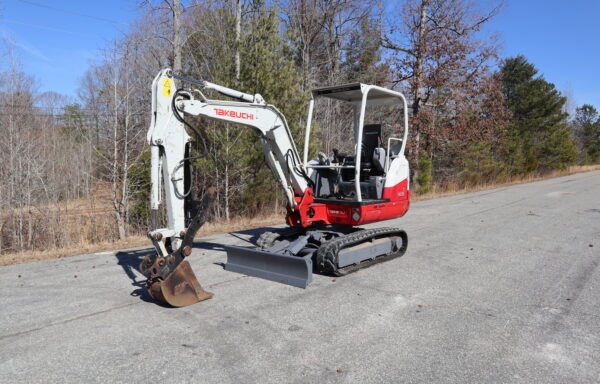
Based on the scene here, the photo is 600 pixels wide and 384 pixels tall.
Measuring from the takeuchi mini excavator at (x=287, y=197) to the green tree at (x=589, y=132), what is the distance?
61620 mm

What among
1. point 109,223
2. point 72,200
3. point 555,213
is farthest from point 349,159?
point 72,200

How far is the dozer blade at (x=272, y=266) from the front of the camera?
17.7 ft

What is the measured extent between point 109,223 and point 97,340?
8122mm

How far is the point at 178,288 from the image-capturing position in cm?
463

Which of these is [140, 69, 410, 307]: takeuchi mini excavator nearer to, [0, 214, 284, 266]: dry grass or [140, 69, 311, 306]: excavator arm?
[140, 69, 311, 306]: excavator arm

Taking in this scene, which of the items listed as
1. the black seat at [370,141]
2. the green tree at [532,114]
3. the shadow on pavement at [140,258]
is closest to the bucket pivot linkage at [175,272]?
the shadow on pavement at [140,258]

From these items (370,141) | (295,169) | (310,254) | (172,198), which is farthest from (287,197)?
(172,198)

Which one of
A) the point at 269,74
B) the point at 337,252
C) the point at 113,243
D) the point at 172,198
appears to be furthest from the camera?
the point at 269,74

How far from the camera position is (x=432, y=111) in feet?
67.3

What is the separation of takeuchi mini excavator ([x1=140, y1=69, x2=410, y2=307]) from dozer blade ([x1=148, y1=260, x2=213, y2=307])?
0.04ft

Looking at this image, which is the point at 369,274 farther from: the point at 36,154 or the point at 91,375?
the point at 36,154

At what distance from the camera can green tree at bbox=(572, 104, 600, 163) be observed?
58.4m

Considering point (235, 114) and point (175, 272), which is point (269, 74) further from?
point (175, 272)

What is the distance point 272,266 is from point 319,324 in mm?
1620
